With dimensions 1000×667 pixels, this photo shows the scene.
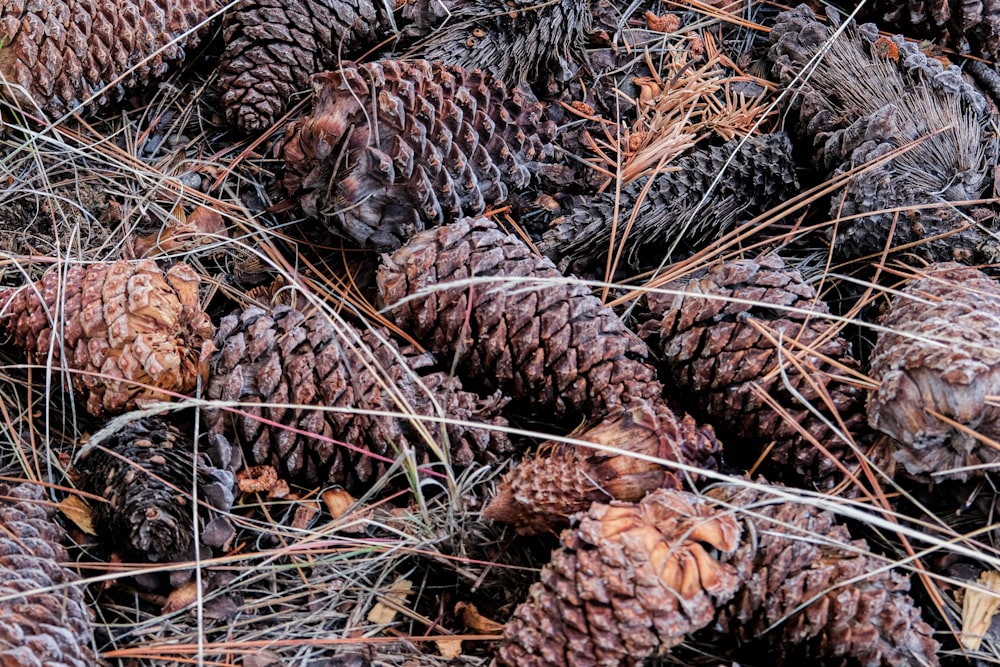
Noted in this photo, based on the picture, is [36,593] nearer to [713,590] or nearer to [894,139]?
[713,590]

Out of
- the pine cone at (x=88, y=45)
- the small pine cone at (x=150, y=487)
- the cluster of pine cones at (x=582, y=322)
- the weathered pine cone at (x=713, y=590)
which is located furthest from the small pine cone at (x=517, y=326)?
the pine cone at (x=88, y=45)

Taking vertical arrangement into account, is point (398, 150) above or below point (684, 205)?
above

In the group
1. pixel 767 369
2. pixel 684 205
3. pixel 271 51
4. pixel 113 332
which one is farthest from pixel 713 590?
pixel 271 51

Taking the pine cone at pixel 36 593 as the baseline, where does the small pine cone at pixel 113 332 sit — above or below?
above

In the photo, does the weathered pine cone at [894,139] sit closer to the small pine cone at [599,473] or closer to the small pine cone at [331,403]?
the small pine cone at [599,473]

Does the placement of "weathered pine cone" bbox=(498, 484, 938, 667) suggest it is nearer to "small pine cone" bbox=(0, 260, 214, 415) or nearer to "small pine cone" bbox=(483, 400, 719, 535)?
"small pine cone" bbox=(483, 400, 719, 535)

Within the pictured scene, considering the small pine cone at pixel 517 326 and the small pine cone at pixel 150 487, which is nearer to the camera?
the small pine cone at pixel 150 487

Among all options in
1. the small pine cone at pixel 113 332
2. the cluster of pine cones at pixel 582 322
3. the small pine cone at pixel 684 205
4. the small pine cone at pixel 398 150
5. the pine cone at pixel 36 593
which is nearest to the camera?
the pine cone at pixel 36 593

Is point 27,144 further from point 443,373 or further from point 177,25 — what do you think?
point 443,373

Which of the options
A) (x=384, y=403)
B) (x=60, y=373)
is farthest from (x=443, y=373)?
(x=60, y=373)

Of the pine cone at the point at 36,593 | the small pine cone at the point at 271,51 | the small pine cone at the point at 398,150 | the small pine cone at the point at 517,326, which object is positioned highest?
the small pine cone at the point at 271,51
